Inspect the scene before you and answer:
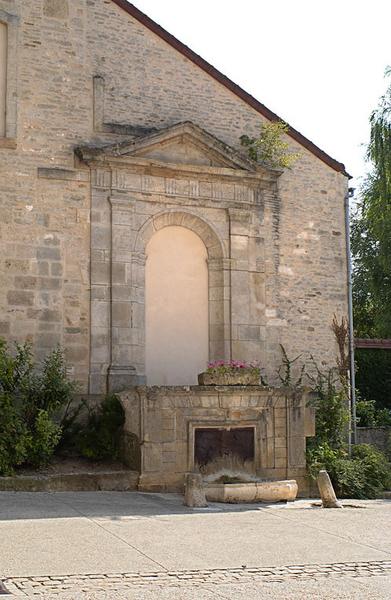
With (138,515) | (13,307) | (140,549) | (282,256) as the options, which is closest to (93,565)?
(140,549)

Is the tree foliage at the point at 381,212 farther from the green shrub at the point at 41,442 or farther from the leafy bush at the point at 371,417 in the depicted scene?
the green shrub at the point at 41,442

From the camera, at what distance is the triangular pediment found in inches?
583

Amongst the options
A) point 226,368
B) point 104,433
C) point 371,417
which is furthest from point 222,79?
point 371,417

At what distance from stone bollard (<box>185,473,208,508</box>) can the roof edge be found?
27.3ft

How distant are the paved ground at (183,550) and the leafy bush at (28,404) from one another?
3.77 feet

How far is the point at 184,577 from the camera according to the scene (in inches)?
271

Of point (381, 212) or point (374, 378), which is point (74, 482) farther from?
point (381, 212)

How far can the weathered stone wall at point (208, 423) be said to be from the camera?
40.4 feet

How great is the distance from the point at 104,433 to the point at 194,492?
8.54ft

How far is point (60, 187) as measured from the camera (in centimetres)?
1439

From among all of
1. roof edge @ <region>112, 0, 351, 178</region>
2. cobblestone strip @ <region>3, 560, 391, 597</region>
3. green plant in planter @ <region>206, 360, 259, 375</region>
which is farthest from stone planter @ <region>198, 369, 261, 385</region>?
roof edge @ <region>112, 0, 351, 178</region>

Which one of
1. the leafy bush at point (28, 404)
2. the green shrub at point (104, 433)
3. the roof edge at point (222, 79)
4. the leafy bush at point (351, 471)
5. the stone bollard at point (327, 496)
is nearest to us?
the stone bollard at point (327, 496)

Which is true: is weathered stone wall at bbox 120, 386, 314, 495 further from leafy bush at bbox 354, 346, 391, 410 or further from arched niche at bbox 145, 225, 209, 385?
leafy bush at bbox 354, 346, 391, 410

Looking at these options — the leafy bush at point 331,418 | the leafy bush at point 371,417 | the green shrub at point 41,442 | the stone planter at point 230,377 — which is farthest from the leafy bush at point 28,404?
the leafy bush at point 371,417
